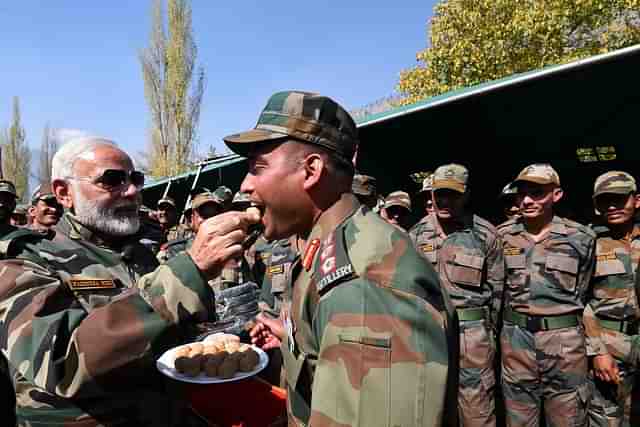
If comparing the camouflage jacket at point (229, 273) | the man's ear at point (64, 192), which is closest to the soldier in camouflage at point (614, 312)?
the camouflage jacket at point (229, 273)

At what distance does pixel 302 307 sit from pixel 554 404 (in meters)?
3.84

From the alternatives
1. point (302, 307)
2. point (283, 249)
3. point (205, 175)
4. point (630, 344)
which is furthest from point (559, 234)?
point (205, 175)

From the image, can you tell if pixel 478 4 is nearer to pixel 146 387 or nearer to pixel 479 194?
pixel 479 194

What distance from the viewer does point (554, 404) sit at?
14.3ft

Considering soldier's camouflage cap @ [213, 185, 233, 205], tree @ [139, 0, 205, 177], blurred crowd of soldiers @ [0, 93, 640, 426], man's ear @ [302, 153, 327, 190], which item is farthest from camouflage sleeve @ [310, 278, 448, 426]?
tree @ [139, 0, 205, 177]

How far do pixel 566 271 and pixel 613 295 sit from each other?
51 centimetres

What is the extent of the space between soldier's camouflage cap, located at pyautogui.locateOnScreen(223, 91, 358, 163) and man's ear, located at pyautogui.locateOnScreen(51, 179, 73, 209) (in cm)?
111

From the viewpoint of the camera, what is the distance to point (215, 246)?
1731 millimetres

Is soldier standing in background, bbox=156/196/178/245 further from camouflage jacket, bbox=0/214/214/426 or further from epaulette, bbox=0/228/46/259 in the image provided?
camouflage jacket, bbox=0/214/214/426

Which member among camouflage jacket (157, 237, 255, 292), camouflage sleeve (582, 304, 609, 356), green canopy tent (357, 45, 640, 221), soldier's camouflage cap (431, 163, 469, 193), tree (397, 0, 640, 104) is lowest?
camouflage sleeve (582, 304, 609, 356)

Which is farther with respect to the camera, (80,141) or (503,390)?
(503,390)

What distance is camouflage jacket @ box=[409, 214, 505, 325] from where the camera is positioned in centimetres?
486

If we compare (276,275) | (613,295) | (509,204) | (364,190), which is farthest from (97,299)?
(509,204)

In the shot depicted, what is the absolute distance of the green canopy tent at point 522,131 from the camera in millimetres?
5781
